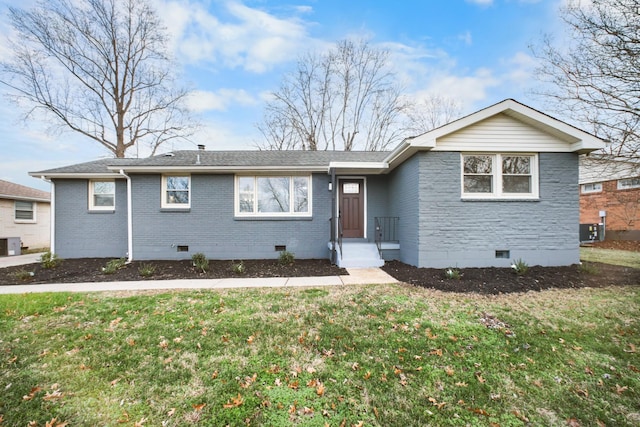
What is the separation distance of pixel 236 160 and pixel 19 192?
14283 millimetres

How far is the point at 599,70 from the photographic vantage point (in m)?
8.33

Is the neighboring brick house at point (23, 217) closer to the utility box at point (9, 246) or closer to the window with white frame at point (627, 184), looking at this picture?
the utility box at point (9, 246)

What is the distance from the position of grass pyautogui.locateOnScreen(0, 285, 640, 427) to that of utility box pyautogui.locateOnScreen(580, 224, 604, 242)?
44.7 feet

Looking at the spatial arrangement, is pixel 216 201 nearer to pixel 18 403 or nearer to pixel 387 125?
pixel 18 403

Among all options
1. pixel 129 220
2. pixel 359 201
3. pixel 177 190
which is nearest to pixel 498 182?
pixel 359 201

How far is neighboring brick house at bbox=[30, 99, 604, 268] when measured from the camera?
22.4ft

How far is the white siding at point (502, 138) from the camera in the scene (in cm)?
Answer: 686

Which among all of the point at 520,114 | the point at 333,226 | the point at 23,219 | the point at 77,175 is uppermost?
the point at 520,114

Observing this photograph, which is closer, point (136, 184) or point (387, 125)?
point (136, 184)

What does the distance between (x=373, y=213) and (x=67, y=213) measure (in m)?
11.2

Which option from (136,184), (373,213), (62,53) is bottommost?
(373,213)

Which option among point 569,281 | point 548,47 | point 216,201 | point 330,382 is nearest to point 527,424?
point 330,382

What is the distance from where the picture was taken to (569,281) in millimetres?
5676

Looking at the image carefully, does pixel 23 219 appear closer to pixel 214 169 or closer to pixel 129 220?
pixel 129 220
